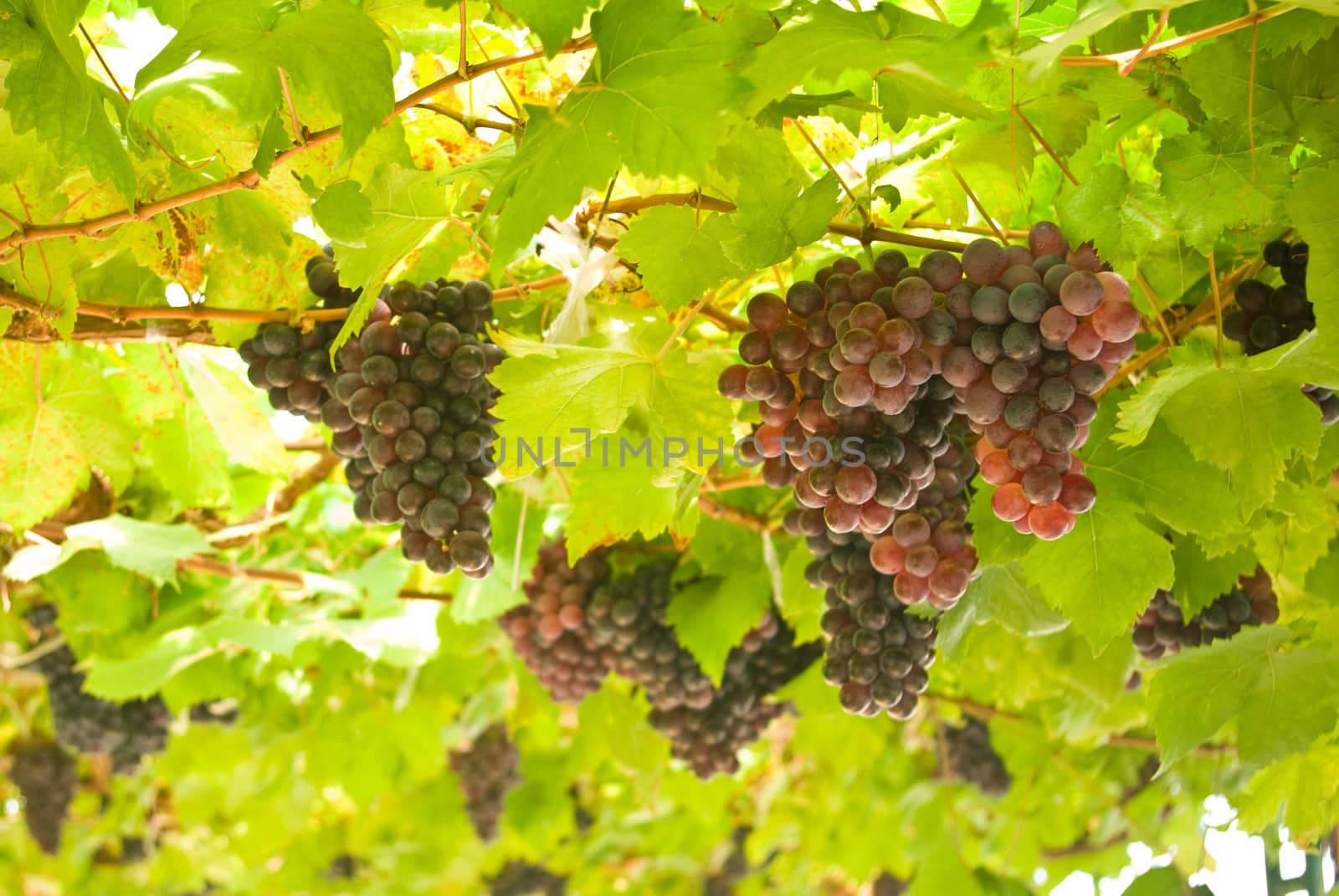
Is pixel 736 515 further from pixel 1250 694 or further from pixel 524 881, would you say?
pixel 524 881

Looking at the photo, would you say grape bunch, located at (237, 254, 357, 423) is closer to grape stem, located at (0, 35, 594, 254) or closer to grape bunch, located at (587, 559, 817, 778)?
grape stem, located at (0, 35, 594, 254)

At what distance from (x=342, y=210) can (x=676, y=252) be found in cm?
34

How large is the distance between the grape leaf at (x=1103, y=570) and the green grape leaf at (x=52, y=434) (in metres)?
1.47

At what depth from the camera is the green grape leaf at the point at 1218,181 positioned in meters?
1.02

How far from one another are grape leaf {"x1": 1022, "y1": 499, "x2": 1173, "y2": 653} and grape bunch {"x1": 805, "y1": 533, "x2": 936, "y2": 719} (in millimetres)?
289

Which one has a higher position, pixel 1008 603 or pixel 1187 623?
pixel 1008 603

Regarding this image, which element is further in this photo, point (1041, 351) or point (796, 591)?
point (796, 591)

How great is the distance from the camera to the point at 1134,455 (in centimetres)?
114

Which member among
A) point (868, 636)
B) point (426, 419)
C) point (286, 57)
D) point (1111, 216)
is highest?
point (286, 57)

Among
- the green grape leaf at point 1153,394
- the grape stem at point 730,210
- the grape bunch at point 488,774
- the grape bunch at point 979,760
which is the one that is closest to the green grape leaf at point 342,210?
the grape stem at point 730,210

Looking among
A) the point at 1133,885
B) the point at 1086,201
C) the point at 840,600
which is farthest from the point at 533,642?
the point at 1086,201

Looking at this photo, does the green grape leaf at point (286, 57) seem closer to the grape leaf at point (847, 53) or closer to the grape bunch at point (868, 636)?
the grape leaf at point (847, 53)

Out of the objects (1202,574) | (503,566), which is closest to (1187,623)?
(1202,574)

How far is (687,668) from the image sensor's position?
2094 millimetres
